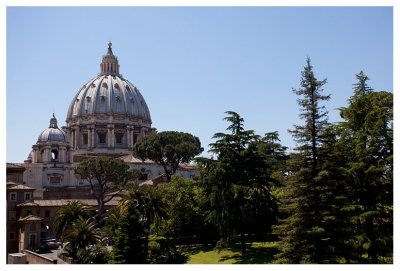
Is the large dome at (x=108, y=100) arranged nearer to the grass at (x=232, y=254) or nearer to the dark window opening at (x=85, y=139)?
the dark window opening at (x=85, y=139)

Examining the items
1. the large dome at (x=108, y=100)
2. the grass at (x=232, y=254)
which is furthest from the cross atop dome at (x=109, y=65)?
the grass at (x=232, y=254)

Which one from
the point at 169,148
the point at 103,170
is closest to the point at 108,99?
the point at 169,148

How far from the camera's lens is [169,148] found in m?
73.8

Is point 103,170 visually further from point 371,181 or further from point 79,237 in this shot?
point 371,181

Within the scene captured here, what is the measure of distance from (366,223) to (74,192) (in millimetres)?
62785

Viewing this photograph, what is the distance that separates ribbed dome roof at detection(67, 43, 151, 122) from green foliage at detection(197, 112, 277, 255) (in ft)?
252

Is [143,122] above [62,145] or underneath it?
above

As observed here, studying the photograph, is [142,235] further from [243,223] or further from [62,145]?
[62,145]

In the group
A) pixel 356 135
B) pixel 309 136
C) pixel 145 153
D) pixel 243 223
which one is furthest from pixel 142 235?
pixel 145 153

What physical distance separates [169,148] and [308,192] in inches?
1807

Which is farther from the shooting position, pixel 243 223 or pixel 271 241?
pixel 271 241

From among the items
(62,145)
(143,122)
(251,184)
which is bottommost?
(251,184)

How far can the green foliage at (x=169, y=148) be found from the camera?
73.9m

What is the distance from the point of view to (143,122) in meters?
117
